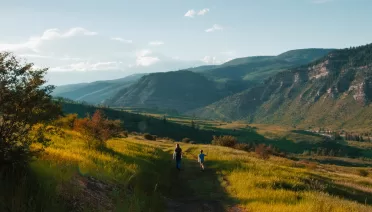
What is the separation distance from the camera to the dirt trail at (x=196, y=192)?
1785 cm

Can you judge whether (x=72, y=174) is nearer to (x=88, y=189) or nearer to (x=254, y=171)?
(x=88, y=189)

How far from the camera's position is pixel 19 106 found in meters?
12.2

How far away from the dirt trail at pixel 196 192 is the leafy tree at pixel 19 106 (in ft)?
25.6

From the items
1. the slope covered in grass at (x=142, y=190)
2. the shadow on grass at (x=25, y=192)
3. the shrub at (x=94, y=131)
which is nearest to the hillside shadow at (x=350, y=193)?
the slope covered in grass at (x=142, y=190)

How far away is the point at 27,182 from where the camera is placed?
11273 millimetres

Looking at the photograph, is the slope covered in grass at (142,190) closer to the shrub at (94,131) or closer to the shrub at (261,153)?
the shrub at (94,131)

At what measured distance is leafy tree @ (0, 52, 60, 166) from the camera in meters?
11.5

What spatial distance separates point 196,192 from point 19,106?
13.7m

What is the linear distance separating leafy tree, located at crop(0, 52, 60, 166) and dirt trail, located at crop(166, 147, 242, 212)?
7803 millimetres

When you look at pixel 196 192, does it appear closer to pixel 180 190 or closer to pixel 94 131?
pixel 180 190

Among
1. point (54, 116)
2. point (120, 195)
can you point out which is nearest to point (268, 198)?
point (120, 195)

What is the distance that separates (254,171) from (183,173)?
634 cm

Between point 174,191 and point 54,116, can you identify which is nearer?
point 54,116

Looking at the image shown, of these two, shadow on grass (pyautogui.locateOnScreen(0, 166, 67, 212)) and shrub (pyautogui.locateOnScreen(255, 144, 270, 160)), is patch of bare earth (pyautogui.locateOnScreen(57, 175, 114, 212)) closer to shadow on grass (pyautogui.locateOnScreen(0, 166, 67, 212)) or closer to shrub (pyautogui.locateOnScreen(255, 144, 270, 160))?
shadow on grass (pyautogui.locateOnScreen(0, 166, 67, 212))
